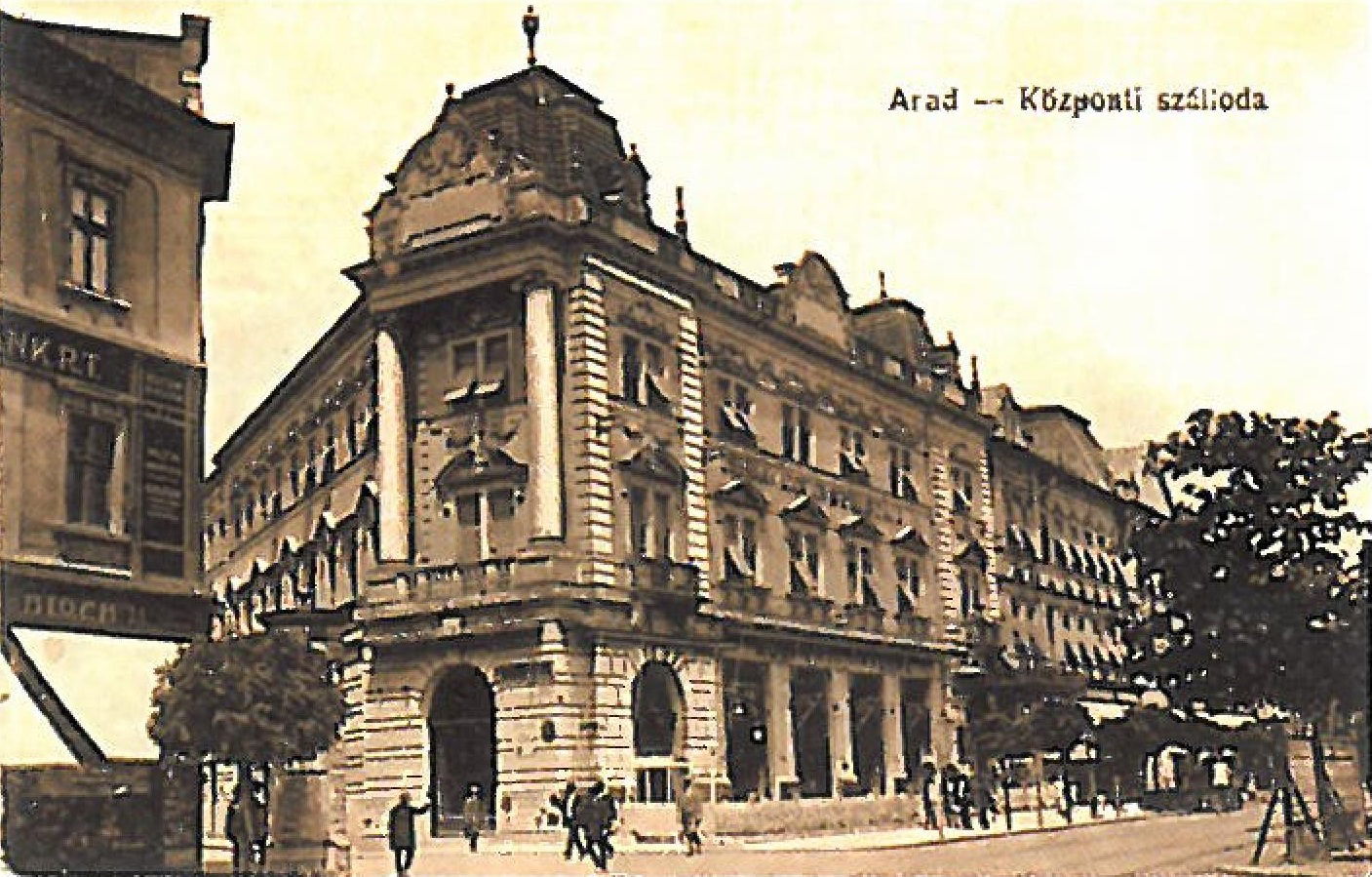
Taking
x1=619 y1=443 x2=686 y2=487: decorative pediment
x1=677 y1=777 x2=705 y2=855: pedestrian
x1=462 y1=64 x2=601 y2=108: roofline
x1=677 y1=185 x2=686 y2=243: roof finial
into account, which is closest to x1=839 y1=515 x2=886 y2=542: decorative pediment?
x1=619 y1=443 x2=686 y2=487: decorative pediment

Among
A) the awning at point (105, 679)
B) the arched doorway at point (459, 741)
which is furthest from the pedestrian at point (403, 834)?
the awning at point (105, 679)

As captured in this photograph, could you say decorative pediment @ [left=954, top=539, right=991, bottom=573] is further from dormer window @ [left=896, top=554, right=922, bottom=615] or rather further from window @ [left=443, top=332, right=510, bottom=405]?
window @ [left=443, top=332, right=510, bottom=405]

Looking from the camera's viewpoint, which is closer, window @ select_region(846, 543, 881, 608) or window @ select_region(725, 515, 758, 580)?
window @ select_region(725, 515, 758, 580)

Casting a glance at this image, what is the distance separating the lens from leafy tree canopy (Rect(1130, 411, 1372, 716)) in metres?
20.5

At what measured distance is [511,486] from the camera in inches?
924

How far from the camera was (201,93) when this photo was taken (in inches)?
766

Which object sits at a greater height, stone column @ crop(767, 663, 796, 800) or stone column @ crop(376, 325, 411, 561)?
stone column @ crop(376, 325, 411, 561)

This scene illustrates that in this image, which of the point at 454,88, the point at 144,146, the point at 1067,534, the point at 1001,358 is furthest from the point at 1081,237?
the point at 1067,534

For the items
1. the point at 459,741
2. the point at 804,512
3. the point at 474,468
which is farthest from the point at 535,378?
the point at 804,512

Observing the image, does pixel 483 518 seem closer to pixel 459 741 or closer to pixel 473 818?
pixel 459 741

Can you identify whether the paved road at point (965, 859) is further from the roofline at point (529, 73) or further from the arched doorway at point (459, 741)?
the roofline at point (529, 73)

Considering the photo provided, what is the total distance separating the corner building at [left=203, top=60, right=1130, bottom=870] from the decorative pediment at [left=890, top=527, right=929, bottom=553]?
5.80 m

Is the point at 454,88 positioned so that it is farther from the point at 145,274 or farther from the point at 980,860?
the point at 980,860

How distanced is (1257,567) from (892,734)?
15.8m
